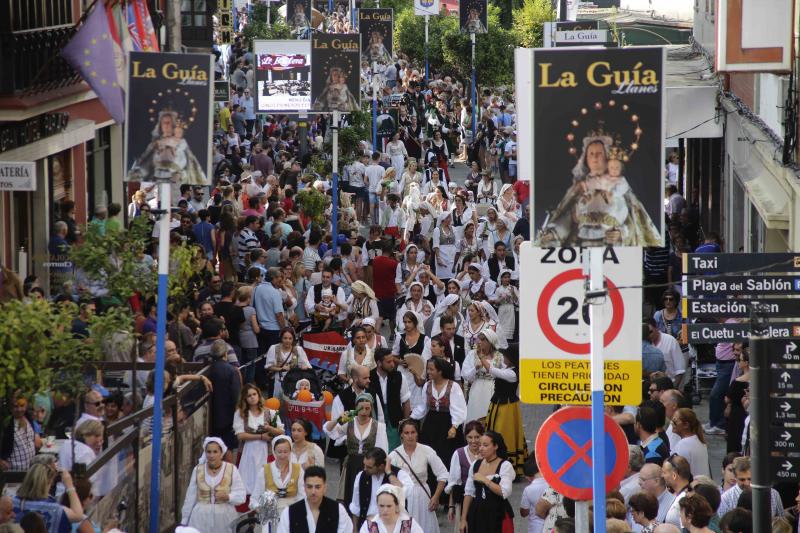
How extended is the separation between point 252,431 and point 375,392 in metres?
1.64

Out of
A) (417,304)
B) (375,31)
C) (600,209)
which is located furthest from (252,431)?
(375,31)

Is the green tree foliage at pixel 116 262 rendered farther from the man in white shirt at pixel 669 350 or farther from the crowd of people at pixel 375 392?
the man in white shirt at pixel 669 350

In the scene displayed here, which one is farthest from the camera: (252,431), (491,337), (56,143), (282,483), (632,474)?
(56,143)

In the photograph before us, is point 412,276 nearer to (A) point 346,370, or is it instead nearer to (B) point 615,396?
(A) point 346,370

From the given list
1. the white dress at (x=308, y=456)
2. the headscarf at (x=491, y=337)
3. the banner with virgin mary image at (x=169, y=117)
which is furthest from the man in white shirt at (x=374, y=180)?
the banner with virgin mary image at (x=169, y=117)

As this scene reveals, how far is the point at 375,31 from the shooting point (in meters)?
47.0

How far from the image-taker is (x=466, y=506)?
11.9 meters

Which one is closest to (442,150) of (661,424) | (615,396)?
(661,424)

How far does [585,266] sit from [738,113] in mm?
15533

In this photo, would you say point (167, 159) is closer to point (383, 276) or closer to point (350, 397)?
point (350, 397)

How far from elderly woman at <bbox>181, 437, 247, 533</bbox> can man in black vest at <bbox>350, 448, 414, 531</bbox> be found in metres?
0.97

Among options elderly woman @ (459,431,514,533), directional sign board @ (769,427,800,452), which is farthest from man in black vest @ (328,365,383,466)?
directional sign board @ (769,427,800,452)

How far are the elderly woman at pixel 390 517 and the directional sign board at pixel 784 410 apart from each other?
3.04 meters

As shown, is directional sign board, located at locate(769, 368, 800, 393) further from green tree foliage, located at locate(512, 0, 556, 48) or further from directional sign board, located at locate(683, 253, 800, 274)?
green tree foliage, located at locate(512, 0, 556, 48)
